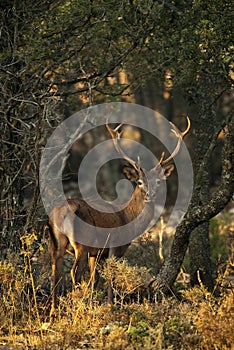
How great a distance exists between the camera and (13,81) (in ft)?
40.1

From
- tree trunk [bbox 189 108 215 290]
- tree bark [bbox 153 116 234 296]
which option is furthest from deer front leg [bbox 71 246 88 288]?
tree trunk [bbox 189 108 215 290]

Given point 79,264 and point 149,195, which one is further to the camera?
point 149,195

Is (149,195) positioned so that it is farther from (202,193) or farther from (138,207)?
(202,193)

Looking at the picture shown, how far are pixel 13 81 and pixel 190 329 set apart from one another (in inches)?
207

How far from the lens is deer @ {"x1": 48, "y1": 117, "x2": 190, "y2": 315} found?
1141 centimetres

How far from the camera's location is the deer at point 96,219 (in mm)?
11406

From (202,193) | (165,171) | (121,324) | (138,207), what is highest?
(165,171)

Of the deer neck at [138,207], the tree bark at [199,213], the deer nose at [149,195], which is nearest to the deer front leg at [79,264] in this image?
the tree bark at [199,213]

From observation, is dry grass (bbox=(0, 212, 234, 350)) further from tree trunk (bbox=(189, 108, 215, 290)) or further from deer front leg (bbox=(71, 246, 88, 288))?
tree trunk (bbox=(189, 108, 215, 290))

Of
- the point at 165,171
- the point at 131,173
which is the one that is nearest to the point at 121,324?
the point at 131,173

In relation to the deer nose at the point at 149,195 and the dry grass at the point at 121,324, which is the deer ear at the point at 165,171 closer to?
the deer nose at the point at 149,195

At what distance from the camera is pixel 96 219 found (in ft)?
40.6

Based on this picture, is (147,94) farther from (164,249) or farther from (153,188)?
(153,188)

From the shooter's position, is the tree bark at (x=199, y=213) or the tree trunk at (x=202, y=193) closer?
the tree bark at (x=199, y=213)
